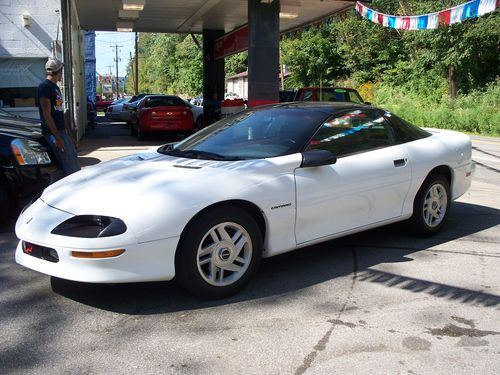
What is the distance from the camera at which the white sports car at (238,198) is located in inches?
139

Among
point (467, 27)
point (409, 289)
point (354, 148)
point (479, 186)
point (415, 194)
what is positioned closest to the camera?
point (409, 289)

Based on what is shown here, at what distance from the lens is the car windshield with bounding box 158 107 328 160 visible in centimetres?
445

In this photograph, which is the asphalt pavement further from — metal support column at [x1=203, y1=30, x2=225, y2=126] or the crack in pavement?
metal support column at [x1=203, y1=30, x2=225, y2=126]

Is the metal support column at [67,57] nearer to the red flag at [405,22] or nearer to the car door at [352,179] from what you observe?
the car door at [352,179]

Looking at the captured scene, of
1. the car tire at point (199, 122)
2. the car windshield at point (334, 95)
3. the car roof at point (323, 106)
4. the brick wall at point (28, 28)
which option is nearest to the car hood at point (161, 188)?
the car roof at point (323, 106)

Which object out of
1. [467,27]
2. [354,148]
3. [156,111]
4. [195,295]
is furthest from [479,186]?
[467,27]

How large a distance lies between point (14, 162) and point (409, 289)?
439 cm

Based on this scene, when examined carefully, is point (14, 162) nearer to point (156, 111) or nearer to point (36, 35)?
point (36, 35)

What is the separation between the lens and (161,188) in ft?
12.3

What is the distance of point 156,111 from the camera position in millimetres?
16219

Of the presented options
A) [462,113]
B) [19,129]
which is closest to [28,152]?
[19,129]

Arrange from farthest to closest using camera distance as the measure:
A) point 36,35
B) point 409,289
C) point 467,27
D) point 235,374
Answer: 1. point 467,27
2. point 36,35
3. point 409,289
4. point 235,374

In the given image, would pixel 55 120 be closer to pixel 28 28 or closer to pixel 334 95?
pixel 28 28

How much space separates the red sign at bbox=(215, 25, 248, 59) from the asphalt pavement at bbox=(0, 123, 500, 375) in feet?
41.8
